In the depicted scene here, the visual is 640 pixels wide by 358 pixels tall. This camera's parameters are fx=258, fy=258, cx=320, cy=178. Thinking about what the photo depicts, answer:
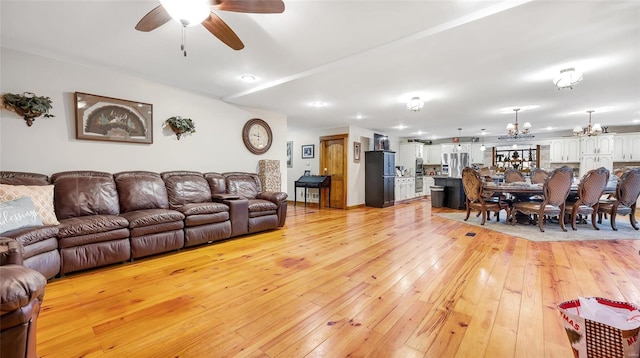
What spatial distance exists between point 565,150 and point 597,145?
672 mm

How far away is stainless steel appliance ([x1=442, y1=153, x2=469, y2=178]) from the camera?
31.4 ft

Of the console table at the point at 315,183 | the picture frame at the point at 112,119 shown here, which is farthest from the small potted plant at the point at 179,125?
the console table at the point at 315,183

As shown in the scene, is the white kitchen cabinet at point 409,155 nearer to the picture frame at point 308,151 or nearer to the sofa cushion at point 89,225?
the picture frame at point 308,151

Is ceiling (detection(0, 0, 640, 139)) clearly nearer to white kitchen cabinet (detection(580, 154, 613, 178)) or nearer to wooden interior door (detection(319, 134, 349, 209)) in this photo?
wooden interior door (detection(319, 134, 349, 209))

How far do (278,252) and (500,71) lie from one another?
3.65 m

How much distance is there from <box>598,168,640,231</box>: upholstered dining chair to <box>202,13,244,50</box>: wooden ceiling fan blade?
21.1ft

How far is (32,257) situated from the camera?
219 centimetres

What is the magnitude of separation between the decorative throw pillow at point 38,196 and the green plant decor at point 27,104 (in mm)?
882

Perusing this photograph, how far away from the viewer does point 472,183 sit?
499cm

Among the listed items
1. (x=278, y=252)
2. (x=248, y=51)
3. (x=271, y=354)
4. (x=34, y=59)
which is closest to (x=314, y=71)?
(x=248, y=51)

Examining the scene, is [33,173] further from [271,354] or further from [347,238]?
[347,238]

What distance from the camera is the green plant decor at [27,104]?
2.77m

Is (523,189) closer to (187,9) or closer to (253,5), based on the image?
(253,5)

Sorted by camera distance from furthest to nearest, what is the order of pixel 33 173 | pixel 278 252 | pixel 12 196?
1. pixel 278 252
2. pixel 33 173
3. pixel 12 196
